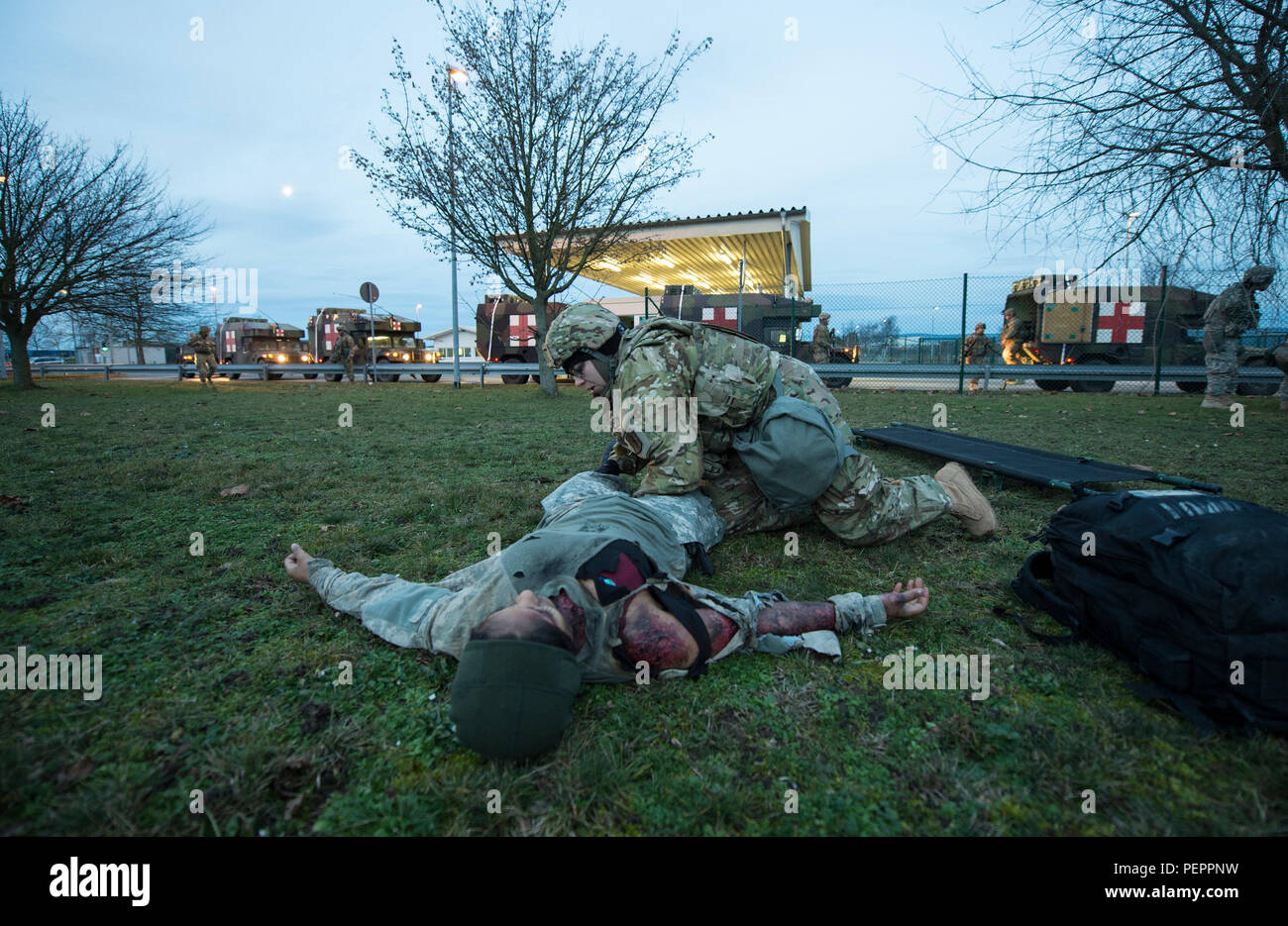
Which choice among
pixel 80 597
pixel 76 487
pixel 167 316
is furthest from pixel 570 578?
pixel 167 316

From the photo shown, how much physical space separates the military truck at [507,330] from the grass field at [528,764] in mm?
15177

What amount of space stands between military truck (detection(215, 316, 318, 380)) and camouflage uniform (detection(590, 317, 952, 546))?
76.6 ft

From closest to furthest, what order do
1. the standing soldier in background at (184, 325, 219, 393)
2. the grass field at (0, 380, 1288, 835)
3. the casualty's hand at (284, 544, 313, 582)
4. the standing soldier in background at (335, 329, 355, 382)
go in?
the grass field at (0, 380, 1288, 835) → the casualty's hand at (284, 544, 313, 582) → the standing soldier in background at (184, 325, 219, 393) → the standing soldier in background at (335, 329, 355, 382)

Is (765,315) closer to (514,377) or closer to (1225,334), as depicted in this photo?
(1225,334)

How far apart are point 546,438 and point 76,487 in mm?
3743

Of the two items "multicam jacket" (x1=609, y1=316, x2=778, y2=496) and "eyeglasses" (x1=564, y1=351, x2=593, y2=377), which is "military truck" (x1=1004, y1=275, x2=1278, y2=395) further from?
"eyeglasses" (x1=564, y1=351, x2=593, y2=377)

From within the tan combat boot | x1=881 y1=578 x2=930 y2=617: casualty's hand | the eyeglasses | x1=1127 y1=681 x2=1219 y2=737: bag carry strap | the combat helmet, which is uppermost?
the combat helmet

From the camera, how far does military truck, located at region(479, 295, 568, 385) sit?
17781mm

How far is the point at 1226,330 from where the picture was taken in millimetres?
8609

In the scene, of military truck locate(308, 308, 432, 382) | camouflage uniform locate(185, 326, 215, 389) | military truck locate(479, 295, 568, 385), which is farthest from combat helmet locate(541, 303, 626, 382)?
military truck locate(308, 308, 432, 382)

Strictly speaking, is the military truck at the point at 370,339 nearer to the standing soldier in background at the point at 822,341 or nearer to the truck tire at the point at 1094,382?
the standing soldier in background at the point at 822,341

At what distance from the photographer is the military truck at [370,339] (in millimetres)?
20469

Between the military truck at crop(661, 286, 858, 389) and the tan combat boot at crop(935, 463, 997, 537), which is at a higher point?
the military truck at crop(661, 286, 858, 389)

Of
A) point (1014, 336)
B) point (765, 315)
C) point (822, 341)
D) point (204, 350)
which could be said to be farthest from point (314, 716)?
point (204, 350)
